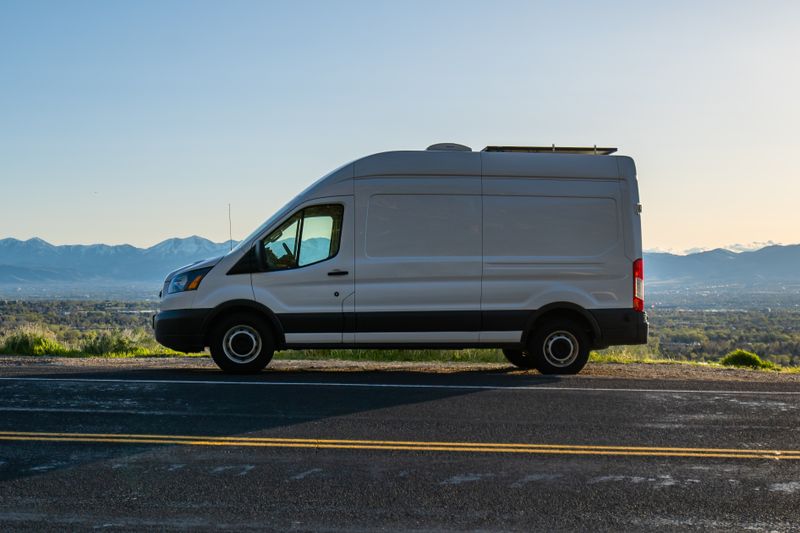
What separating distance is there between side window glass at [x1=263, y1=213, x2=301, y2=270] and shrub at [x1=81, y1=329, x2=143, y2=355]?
591 cm

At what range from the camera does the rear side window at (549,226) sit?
11469 mm

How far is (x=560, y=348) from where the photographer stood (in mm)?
11539

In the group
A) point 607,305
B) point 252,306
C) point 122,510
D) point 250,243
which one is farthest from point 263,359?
point 122,510

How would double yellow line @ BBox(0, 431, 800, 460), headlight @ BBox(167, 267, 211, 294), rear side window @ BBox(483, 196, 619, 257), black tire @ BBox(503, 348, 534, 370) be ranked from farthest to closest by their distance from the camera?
black tire @ BBox(503, 348, 534, 370)
rear side window @ BBox(483, 196, 619, 257)
headlight @ BBox(167, 267, 211, 294)
double yellow line @ BBox(0, 431, 800, 460)

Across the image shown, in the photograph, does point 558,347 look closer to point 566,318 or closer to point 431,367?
point 566,318

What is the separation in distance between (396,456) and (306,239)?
16.9 feet

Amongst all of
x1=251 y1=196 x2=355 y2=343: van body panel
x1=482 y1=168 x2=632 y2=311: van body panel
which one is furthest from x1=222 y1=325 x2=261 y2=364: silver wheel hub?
x1=482 y1=168 x2=632 y2=311: van body panel

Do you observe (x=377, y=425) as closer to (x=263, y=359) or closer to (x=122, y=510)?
(x=122, y=510)

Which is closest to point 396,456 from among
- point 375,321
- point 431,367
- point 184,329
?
point 375,321

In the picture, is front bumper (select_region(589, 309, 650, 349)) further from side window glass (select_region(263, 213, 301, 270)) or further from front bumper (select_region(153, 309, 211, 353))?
front bumper (select_region(153, 309, 211, 353))

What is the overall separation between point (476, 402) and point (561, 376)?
254 cm

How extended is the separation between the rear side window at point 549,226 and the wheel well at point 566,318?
74cm

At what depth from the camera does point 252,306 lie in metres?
11.3

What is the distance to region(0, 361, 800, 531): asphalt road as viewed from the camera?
5.29m
